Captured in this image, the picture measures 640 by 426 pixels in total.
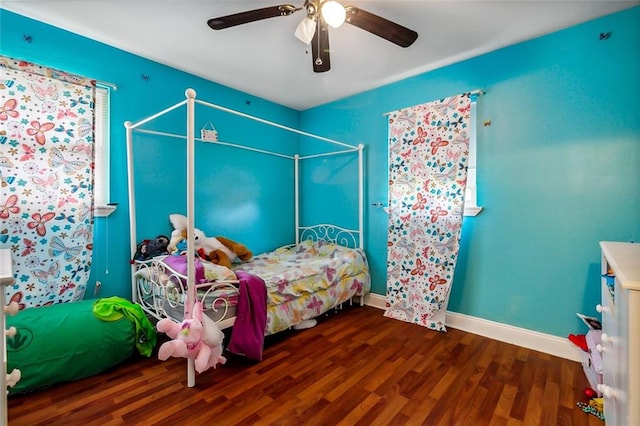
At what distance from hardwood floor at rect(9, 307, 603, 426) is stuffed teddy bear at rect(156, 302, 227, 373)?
187 mm

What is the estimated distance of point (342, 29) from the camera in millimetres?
2135

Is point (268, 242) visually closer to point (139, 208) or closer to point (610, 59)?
point (139, 208)

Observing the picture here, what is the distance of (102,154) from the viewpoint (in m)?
2.36

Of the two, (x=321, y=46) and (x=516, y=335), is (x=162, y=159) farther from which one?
(x=516, y=335)

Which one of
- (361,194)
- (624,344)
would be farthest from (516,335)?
(361,194)

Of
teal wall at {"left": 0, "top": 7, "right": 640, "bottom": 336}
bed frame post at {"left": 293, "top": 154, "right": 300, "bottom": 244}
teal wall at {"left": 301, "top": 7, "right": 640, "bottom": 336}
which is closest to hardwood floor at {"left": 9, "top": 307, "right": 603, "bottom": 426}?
teal wall at {"left": 301, "top": 7, "right": 640, "bottom": 336}

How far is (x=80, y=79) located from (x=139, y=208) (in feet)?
3.36

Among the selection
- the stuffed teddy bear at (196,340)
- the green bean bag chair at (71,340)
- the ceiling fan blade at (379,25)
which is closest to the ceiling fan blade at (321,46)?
the ceiling fan blade at (379,25)

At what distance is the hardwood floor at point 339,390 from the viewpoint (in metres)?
1.52

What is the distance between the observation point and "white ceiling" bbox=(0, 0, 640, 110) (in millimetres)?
1905

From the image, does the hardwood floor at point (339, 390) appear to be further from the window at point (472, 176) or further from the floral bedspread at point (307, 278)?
the window at point (472, 176)

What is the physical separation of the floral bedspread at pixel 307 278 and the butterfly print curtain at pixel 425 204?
370 mm

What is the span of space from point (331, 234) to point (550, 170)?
7.18ft

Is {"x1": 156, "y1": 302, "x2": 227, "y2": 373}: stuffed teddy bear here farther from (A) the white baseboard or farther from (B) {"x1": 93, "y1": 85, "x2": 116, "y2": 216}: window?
(A) the white baseboard
